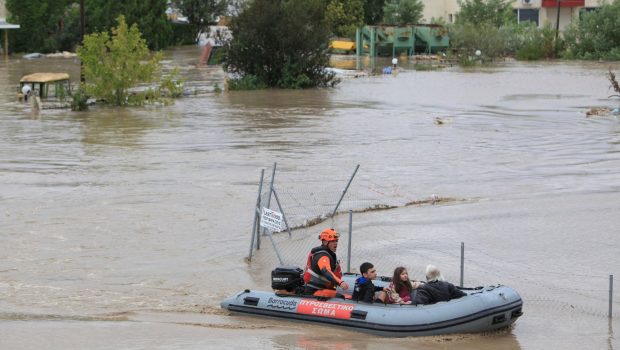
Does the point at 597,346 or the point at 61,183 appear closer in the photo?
the point at 597,346

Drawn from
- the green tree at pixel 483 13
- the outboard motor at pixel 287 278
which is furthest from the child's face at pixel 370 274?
the green tree at pixel 483 13

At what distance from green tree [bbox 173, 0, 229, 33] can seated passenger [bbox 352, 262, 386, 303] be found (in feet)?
236

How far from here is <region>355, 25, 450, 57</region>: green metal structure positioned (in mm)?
72875

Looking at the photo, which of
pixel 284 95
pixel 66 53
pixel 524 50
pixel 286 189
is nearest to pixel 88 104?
pixel 284 95

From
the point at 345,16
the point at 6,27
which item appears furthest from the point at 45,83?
the point at 345,16

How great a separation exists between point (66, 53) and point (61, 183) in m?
49.7

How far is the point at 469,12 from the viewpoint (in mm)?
80938

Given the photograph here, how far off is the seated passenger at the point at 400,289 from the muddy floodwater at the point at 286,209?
61 centimetres

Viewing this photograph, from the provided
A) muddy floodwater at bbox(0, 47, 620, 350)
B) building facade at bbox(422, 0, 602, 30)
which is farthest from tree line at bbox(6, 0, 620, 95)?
muddy floodwater at bbox(0, 47, 620, 350)

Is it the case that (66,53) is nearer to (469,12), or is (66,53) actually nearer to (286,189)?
(469,12)

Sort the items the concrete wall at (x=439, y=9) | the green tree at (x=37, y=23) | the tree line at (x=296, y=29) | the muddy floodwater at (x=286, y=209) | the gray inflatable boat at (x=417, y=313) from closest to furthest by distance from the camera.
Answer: the gray inflatable boat at (x=417, y=313) → the muddy floodwater at (x=286, y=209) → the tree line at (x=296, y=29) → the green tree at (x=37, y=23) → the concrete wall at (x=439, y=9)

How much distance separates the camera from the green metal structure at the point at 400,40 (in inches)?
2869

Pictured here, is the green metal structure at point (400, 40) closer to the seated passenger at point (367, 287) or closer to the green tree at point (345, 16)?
the green tree at point (345, 16)

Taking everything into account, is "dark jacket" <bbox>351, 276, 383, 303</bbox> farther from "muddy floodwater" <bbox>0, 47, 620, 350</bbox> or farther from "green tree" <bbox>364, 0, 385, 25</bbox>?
"green tree" <bbox>364, 0, 385, 25</bbox>
